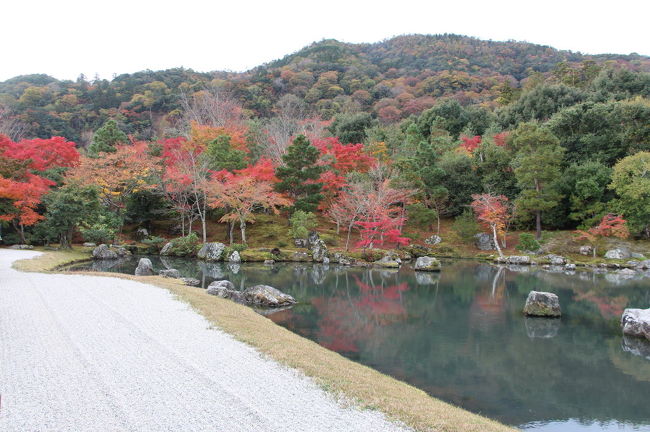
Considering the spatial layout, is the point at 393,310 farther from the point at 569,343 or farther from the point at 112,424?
the point at 112,424

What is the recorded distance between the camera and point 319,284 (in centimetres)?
1980

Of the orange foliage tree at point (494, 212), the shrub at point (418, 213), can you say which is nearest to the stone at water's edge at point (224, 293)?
the shrub at point (418, 213)

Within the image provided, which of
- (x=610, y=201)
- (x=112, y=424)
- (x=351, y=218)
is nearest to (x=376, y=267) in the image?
(x=351, y=218)

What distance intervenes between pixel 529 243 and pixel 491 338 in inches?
875

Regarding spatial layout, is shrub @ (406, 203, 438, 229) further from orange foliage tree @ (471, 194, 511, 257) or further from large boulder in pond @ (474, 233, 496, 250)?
large boulder in pond @ (474, 233, 496, 250)

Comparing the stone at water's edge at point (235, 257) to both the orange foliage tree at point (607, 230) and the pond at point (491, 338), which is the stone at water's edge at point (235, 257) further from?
the orange foliage tree at point (607, 230)

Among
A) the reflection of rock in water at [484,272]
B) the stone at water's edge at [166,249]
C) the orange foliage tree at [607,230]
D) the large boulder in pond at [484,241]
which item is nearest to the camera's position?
the reflection of rock in water at [484,272]

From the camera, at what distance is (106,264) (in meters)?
23.3

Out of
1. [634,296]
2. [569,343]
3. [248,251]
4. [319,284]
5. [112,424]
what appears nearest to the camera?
[112,424]

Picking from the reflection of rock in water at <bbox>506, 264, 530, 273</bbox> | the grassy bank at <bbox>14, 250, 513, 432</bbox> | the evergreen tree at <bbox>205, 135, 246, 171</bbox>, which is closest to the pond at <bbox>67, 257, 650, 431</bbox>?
the grassy bank at <bbox>14, 250, 513, 432</bbox>

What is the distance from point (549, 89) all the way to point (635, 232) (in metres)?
22.0

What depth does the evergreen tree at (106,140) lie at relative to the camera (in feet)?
110

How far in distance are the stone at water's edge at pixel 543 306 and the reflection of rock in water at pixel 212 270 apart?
1338cm

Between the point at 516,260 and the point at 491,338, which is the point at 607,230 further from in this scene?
the point at 491,338
